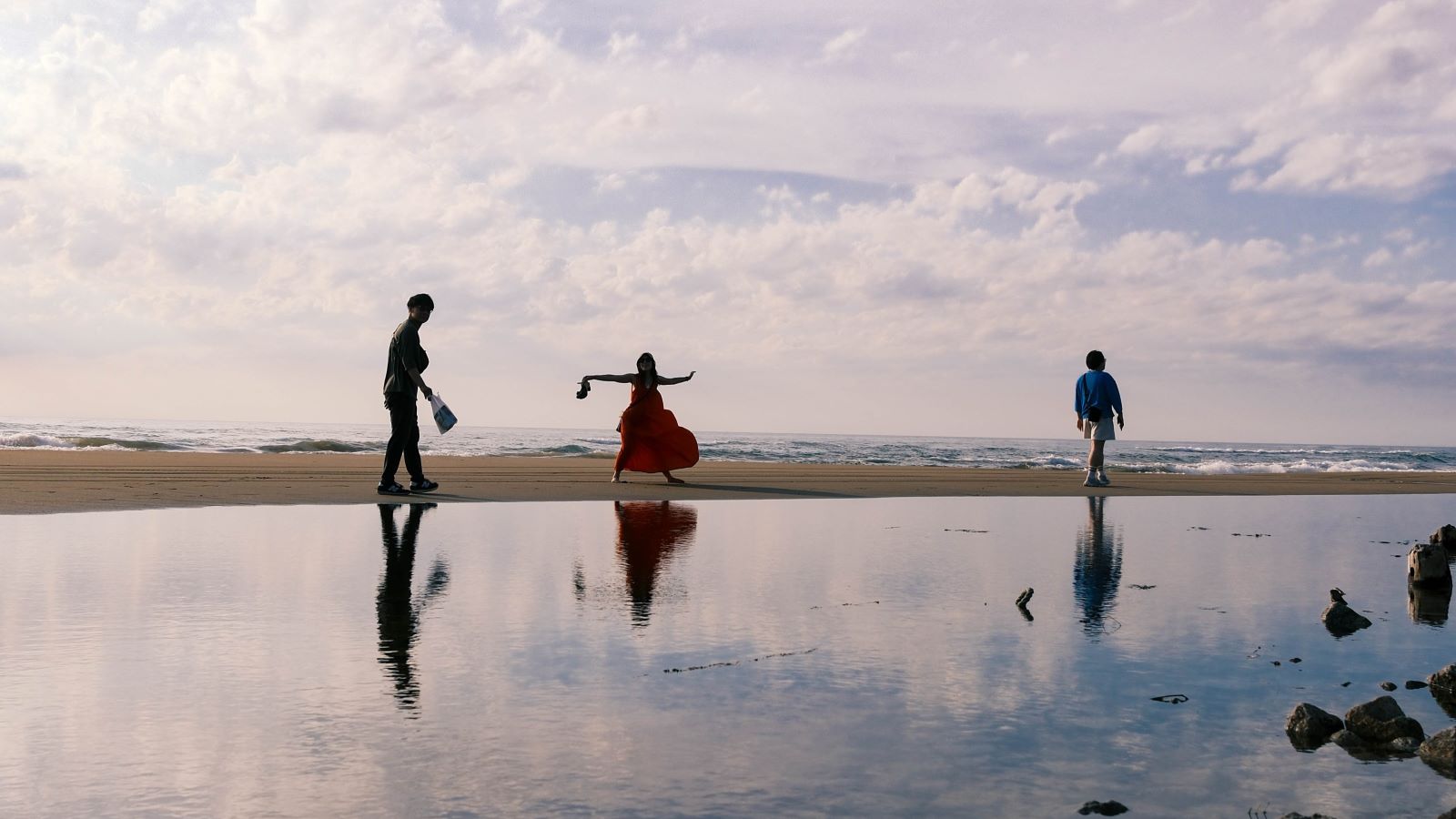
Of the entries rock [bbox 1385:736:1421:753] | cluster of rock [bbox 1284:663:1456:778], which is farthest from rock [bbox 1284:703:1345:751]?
rock [bbox 1385:736:1421:753]

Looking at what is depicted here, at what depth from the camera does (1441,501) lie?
15.7 metres

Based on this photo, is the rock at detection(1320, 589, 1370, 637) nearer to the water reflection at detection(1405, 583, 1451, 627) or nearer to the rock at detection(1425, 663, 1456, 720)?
the water reflection at detection(1405, 583, 1451, 627)

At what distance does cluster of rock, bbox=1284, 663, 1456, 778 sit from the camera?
308cm

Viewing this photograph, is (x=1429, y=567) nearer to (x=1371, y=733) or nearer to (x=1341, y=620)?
(x=1341, y=620)

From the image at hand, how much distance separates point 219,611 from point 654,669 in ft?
7.29

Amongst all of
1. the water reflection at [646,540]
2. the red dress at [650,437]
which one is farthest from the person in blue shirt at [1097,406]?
the water reflection at [646,540]

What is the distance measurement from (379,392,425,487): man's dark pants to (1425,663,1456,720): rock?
10.7 metres

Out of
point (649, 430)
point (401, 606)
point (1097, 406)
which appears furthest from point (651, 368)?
point (401, 606)

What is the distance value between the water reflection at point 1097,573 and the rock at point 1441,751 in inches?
64.3

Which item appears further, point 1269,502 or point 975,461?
point 975,461

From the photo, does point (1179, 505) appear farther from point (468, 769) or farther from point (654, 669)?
point (468, 769)

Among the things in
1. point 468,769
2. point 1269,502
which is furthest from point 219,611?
point 1269,502

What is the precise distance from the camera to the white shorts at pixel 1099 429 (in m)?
16.6

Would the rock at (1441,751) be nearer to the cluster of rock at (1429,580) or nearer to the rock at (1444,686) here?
the rock at (1444,686)
